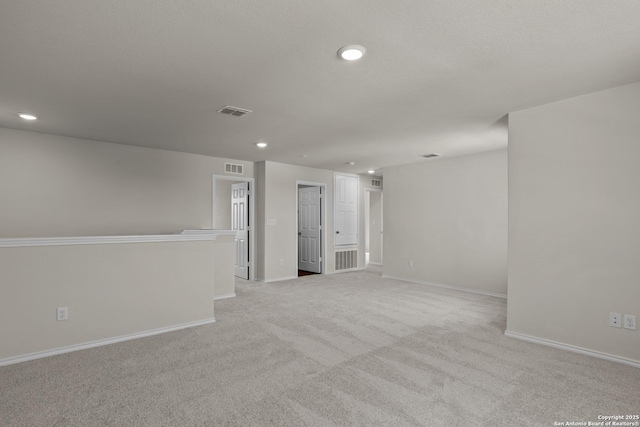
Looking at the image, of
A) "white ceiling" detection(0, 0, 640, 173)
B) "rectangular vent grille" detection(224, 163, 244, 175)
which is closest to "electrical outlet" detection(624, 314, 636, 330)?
"white ceiling" detection(0, 0, 640, 173)

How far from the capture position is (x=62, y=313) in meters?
3.21

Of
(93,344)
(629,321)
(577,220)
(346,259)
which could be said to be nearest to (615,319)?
(629,321)

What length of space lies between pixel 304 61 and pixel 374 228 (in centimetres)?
762

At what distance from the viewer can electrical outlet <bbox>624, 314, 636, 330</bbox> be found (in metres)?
2.91

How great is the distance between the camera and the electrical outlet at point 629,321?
2.91 metres

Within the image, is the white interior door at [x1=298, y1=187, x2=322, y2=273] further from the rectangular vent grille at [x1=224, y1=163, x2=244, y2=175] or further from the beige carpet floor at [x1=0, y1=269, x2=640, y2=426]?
the beige carpet floor at [x1=0, y1=269, x2=640, y2=426]

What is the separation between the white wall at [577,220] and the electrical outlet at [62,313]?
14.9 feet

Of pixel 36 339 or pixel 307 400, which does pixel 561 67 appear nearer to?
pixel 307 400

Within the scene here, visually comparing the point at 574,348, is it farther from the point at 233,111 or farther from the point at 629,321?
the point at 233,111

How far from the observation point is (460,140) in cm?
493

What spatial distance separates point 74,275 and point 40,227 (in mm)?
2072

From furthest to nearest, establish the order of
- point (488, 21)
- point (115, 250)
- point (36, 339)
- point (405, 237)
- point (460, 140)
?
1. point (405, 237)
2. point (460, 140)
3. point (115, 250)
4. point (36, 339)
5. point (488, 21)

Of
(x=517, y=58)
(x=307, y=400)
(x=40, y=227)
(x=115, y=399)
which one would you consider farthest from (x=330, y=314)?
(x=40, y=227)

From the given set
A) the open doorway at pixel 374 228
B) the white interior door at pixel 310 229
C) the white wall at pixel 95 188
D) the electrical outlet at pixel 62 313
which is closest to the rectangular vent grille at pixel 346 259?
the white interior door at pixel 310 229
